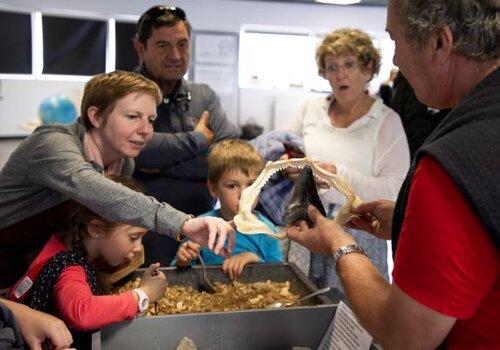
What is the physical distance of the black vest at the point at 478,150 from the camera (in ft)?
2.20

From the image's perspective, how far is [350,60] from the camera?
1.99m

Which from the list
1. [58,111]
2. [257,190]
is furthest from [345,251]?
[58,111]

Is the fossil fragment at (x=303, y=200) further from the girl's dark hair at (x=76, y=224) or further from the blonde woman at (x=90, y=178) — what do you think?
the girl's dark hair at (x=76, y=224)

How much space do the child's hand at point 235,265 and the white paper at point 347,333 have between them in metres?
0.39

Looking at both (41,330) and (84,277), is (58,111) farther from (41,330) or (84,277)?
(41,330)

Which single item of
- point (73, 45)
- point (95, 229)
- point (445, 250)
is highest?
point (73, 45)

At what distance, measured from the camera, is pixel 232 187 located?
71.4 inches

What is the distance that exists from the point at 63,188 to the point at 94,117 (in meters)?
0.31

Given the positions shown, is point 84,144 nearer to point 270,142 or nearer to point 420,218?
point 270,142

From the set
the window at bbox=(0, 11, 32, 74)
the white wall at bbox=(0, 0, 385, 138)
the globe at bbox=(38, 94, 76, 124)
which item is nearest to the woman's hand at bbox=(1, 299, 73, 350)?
the globe at bbox=(38, 94, 76, 124)

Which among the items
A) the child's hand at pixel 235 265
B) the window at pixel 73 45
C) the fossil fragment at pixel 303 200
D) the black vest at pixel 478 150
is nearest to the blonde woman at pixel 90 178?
the fossil fragment at pixel 303 200

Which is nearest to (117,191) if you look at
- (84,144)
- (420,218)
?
(84,144)

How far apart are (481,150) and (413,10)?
250 mm

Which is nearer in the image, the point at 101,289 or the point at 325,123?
the point at 101,289
